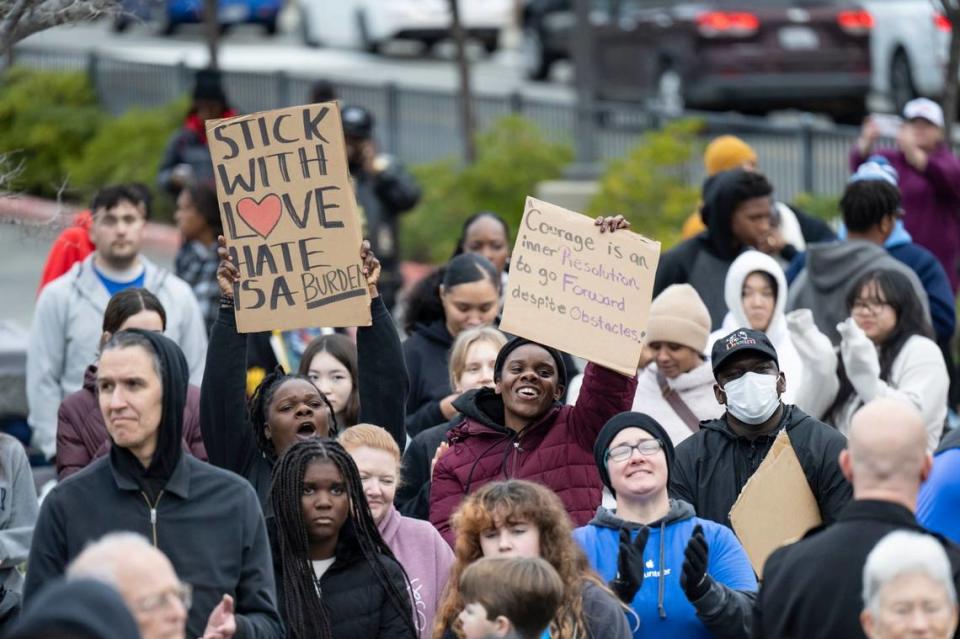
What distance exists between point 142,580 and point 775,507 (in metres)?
2.88

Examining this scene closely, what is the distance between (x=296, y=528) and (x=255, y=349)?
146 inches

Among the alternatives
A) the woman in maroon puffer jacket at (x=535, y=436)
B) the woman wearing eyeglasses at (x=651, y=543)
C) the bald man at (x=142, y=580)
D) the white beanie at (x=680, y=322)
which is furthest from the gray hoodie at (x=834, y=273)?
the bald man at (x=142, y=580)

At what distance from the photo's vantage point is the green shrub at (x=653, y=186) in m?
15.3

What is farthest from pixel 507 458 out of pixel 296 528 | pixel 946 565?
pixel 946 565

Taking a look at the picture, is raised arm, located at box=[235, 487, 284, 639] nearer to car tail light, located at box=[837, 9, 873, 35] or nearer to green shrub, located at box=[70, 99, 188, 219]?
green shrub, located at box=[70, 99, 188, 219]

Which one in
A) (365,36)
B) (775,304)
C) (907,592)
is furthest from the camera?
(365,36)

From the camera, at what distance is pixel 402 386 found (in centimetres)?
A: 755

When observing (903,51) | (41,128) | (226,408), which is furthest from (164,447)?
(41,128)

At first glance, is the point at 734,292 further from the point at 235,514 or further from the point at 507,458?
the point at 235,514

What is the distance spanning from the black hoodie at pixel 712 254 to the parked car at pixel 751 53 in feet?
34.1

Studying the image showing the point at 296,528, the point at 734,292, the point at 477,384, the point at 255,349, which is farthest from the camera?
the point at 255,349

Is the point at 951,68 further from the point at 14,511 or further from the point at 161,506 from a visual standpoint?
the point at 161,506

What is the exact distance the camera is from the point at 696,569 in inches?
240

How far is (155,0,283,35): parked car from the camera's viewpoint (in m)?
33.8
